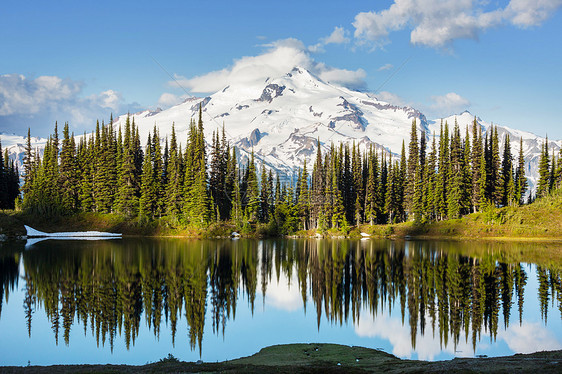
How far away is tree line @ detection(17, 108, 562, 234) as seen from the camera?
10650 centimetres

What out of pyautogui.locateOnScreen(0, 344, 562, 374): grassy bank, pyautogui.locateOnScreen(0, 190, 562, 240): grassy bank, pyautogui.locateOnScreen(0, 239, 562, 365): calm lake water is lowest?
pyautogui.locateOnScreen(0, 239, 562, 365): calm lake water

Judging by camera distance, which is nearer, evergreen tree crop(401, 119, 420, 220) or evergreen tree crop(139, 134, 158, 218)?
evergreen tree crop(139, 134, 158, 218)

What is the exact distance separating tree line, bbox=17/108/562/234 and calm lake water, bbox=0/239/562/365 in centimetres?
5376

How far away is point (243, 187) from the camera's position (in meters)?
124

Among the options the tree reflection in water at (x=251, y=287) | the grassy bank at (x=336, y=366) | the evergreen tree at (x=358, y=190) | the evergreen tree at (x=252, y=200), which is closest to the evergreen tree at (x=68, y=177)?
the evergreen tree at (x=252, y=200)

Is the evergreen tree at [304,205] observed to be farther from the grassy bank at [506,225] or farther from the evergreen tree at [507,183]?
the evergreen tree at [507,183]

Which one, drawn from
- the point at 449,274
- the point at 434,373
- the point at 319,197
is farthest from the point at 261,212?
the point at 434,373

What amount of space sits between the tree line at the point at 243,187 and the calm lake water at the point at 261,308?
53.8 metres

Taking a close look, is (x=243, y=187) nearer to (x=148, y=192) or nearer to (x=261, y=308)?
(x=148, y=192)

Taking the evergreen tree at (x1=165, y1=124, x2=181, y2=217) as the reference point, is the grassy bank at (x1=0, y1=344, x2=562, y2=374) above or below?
below

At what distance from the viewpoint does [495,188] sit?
10906cm

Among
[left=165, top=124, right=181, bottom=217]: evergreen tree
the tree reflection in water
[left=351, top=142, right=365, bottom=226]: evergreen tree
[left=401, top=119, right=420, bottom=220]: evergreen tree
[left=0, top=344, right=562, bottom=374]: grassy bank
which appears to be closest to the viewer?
[left=0, top=344, right=562, bottom=374]: grassy bank

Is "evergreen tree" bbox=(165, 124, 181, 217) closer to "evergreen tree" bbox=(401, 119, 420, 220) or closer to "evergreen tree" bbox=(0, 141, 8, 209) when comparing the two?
"evergreen tree" bbox=(0, 141, 8, 209)

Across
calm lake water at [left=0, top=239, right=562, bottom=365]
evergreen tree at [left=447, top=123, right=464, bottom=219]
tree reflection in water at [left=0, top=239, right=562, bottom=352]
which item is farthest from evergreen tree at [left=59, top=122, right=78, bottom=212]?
evergreen tree at [left=447, top=123, right=464, bottom=219]
